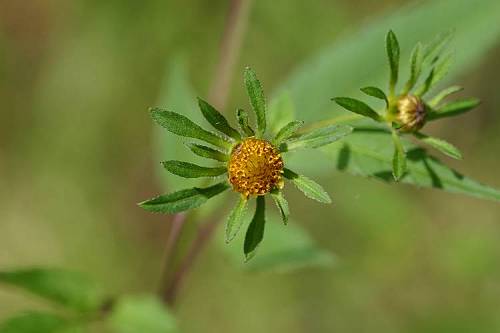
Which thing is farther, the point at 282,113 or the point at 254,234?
the point at 282,113

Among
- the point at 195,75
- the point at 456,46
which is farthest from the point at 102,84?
the point at 456,46

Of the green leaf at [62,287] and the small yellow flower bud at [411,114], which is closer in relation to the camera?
the small yellow flower bud at [411,114]

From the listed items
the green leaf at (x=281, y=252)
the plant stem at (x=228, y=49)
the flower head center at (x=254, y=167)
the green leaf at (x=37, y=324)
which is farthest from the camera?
the plant stem at (x=228, y=49)

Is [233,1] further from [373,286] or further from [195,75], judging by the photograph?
[373,286]

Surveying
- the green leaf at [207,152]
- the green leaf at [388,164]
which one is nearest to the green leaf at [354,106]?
the green leaf at [388,164]

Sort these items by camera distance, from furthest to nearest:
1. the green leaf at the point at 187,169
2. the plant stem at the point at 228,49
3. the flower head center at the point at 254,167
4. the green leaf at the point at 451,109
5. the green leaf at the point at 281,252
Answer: the plant stem at the point at 228,49, the green leaf at the point at 281,252, the green leaf at the point at 451,109, the flower head center at the point at 254,167, the green leaf at the point at 187,169

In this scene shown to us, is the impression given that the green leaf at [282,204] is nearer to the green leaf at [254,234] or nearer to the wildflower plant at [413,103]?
the green leaf at [254,234]

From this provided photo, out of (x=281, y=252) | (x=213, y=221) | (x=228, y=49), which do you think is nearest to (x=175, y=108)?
(x=228, y=49)

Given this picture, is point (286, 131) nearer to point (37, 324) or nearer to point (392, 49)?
point (392, 49)
